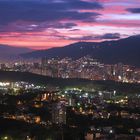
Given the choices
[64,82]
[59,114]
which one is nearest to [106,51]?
[64,82]

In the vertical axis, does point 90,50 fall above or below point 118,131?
above

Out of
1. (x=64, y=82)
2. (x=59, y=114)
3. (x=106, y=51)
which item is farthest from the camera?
(x=106, y=51)

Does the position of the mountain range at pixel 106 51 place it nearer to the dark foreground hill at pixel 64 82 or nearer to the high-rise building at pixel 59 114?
the dark foreground hill at pixel 64 82

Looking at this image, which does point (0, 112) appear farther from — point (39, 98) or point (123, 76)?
point (123, 76)

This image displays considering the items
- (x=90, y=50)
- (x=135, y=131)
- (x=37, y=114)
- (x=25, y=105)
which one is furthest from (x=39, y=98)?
(x=90, y=50)

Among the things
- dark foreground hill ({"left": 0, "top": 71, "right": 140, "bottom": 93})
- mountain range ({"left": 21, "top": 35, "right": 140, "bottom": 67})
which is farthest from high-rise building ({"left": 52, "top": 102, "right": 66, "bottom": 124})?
mountain range ({"left": 21, "top": 35, "right": 140, "bottom": 67})

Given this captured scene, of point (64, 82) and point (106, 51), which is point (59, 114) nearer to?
point (64, 82)

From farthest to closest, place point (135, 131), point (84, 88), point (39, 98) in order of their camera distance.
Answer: point (84, 88) < point (39, 98) < point (135, 131)

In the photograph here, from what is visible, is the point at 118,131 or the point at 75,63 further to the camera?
the point at 75,63
